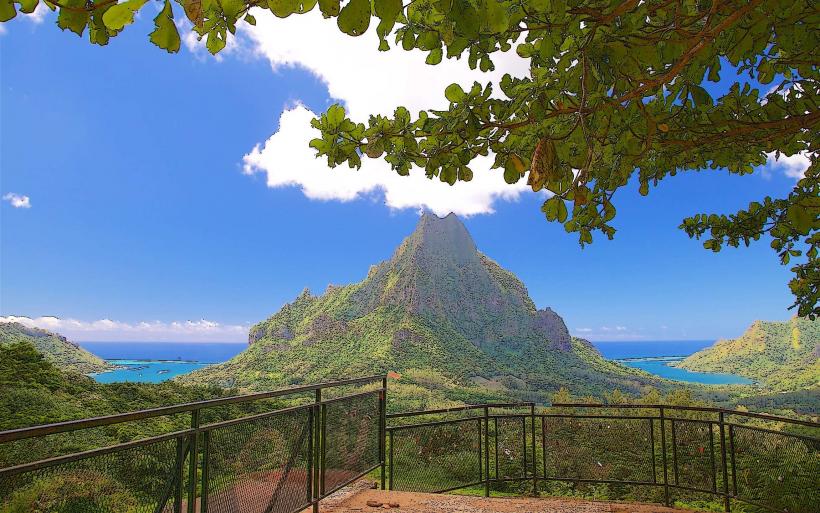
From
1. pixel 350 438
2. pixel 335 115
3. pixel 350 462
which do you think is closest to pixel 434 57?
pixel 335 115

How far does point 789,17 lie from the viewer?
8.50 ft

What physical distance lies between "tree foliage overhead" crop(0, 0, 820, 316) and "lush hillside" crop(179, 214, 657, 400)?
127ft

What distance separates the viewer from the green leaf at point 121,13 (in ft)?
3.61

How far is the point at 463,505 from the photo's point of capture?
15.5 ft

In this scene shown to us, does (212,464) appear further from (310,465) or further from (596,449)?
(596,449)

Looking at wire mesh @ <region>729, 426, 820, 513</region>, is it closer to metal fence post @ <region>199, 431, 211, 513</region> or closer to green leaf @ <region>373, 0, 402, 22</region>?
metal fence post @ <region>199, 431, 211, 513</region>

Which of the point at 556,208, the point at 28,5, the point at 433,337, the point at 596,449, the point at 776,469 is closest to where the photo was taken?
the point at 28,5

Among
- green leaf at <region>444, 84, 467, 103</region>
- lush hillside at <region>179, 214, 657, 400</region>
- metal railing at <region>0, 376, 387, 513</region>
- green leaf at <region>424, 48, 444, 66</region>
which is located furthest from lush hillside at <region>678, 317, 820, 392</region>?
green leaf at <region>424, 48, 444, 66</region>

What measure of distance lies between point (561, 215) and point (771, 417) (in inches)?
132

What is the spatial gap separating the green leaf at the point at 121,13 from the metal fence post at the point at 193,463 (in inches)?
88.6

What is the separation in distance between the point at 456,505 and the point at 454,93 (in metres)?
3.79

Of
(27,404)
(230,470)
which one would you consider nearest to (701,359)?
(27,404)

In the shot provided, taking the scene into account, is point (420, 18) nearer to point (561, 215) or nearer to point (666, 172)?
point (561, 215)

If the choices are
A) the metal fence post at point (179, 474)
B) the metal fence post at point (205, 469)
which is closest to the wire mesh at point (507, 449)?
the metal fence post at point (205, 469)
